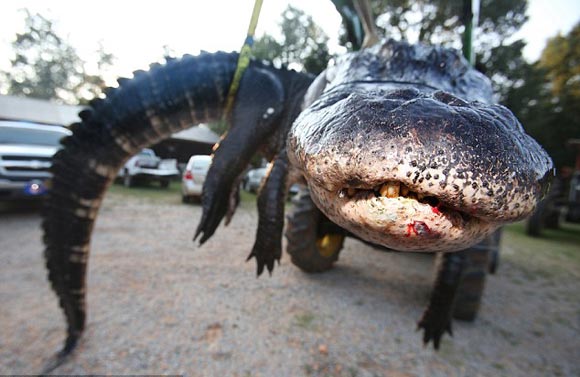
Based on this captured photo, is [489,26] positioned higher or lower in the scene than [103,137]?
higher

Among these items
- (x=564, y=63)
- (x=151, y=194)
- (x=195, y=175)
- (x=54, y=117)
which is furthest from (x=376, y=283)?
(x=54, y=117)

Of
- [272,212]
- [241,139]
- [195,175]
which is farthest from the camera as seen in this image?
[195,175]

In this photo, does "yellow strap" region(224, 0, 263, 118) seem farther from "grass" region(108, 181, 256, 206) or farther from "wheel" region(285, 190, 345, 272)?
"grass" region(108, 181, 256, 206)

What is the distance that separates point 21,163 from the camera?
5238 millimetres

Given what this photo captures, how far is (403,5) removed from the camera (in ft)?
39.6

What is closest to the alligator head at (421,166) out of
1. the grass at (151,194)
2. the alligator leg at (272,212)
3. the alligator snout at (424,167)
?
the alligator snout at (424,167)

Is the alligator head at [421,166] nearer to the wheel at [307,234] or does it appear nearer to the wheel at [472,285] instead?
the wheel at [307,234]

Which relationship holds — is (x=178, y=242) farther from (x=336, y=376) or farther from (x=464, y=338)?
(x=464, y=338)

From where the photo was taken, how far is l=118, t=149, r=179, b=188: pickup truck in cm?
1059

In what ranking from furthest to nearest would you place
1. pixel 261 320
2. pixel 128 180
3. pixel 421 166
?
pixel 128 180
pixel 261 320
pixel 421 166

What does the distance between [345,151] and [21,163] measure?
6483mm

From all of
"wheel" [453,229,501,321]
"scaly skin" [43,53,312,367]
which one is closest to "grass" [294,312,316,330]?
"scaly skin" [43,53,312,367]

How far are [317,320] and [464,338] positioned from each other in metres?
1.18

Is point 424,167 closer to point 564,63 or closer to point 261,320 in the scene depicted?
point 261,320
